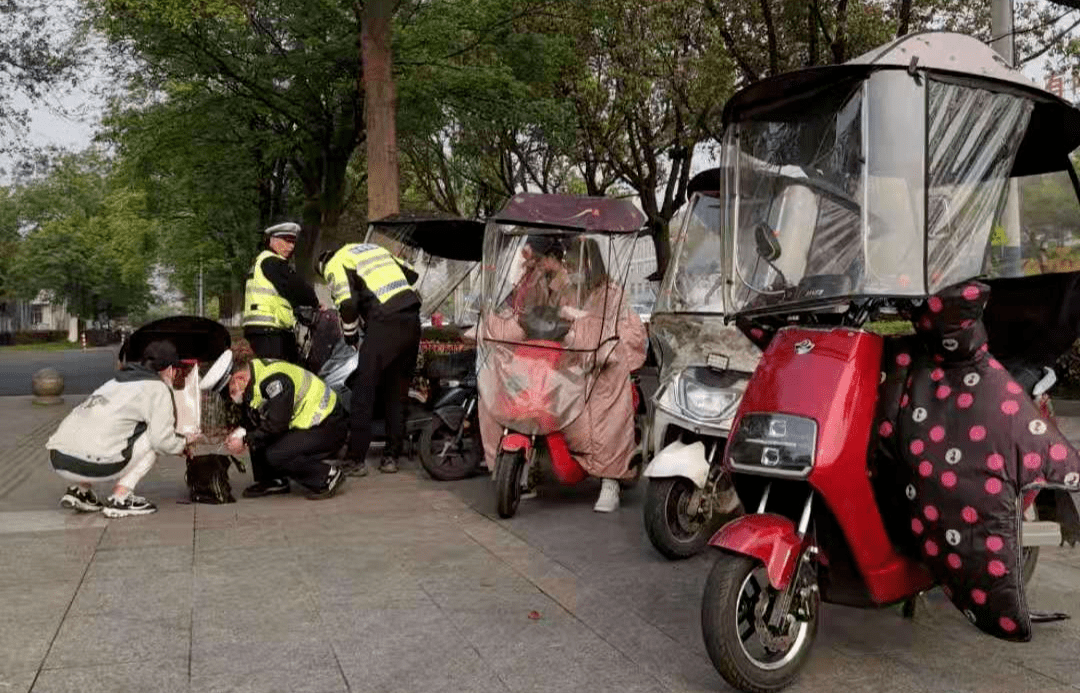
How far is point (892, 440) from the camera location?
12.2 feet

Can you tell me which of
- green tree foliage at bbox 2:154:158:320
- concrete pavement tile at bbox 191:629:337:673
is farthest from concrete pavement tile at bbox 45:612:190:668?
green tree foliage at bbox 2:154:158:320

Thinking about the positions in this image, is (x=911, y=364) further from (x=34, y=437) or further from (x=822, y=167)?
(x=34, y=437)

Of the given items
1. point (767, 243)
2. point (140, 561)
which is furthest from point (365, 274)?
point (767, 243)

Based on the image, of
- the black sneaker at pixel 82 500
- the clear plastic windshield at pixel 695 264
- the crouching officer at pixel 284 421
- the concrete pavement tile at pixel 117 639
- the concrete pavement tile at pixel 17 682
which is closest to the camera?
the concrete pavement tile at pixel 17 682

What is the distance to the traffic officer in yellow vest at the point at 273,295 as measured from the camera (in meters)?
7.95

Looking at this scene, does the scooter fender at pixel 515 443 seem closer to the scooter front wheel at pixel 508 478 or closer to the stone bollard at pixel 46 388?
the scooter front wheel at pixel 508 478

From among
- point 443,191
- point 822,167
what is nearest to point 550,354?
point 822,167

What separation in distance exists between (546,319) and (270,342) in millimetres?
2494

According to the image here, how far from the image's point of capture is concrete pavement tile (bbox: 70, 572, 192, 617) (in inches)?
176

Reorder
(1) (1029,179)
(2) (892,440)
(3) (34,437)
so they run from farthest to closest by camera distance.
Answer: (3) (34,437) < (1) (1029,179) < (2) (892,440)

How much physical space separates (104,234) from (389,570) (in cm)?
6235

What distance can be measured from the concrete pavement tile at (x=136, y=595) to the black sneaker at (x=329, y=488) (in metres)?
2.03

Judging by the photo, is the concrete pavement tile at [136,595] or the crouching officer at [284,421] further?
the crouching officer at [284,421]

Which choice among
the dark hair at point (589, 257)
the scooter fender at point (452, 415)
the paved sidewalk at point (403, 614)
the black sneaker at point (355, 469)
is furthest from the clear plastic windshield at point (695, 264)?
the black sneaker at point (355, 469)
